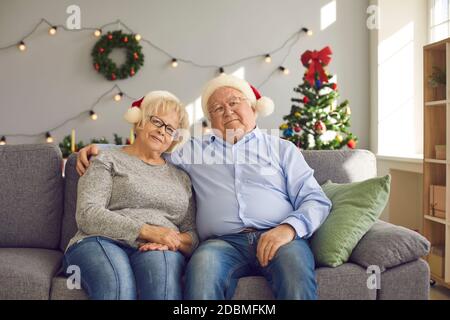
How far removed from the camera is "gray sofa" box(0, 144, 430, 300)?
5.55 ft

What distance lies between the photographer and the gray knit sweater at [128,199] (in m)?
1.72

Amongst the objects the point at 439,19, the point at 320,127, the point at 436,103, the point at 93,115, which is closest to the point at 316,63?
the point at 320,127

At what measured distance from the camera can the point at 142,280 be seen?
1.61m

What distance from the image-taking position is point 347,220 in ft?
5.96

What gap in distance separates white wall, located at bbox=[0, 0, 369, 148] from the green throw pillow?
9.27 ft

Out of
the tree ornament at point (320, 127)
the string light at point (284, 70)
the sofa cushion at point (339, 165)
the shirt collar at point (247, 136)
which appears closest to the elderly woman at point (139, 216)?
the shirt collar at point (247, 136)

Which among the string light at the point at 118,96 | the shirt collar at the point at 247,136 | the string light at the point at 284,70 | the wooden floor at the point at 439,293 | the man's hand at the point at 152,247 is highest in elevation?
the string light at the point at 284,70

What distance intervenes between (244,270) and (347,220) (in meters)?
0.43

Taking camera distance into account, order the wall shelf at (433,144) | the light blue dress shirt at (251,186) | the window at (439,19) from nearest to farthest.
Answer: the light blue dress shirt at (251,186) → the wall shelf at (433,144) → the window at (439,19)

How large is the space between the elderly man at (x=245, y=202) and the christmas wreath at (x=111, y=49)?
7.92 feet

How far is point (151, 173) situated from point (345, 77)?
3.27m

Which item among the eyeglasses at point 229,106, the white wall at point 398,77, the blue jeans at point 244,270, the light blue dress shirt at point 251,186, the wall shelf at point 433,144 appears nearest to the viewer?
the blue jeans at point 244,270

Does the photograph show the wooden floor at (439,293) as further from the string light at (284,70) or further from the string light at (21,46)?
the string light at (21,46)

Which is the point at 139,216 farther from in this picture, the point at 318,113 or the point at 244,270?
the point at 318,113
